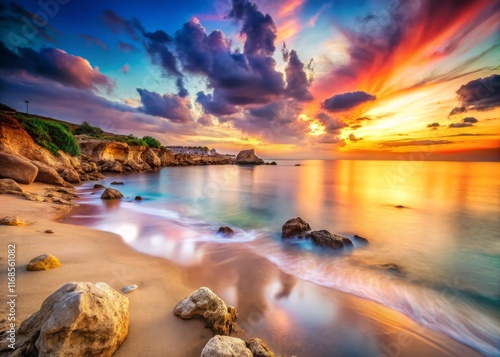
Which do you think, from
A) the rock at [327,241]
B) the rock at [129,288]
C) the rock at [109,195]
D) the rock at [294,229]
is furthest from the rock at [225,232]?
the rock at [109,195]

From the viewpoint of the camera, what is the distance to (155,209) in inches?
480

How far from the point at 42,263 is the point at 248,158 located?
86249mm

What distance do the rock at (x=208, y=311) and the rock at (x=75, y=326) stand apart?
3.04 ft

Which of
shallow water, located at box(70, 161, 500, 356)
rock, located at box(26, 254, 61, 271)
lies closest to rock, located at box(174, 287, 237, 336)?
shallow water, located at box(70, 161, 500, 356)

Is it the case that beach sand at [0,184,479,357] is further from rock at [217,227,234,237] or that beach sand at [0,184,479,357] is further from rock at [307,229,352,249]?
rock at [307,229,352,249]

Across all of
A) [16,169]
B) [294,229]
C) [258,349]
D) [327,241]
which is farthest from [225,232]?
[16,169]

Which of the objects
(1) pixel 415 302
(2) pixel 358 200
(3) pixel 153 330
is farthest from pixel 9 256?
(2) pixel 358 200

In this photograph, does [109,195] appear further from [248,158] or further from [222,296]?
[248,158]

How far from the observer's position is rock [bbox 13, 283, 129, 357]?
192 cm

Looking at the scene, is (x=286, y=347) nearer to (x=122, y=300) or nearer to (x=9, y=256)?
(x=122, y=300)

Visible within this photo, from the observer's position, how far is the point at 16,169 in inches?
425

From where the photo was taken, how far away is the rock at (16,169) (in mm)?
10273

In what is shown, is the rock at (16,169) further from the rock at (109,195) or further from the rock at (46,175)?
the rock at (109,195)

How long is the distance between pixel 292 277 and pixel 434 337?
282cm
